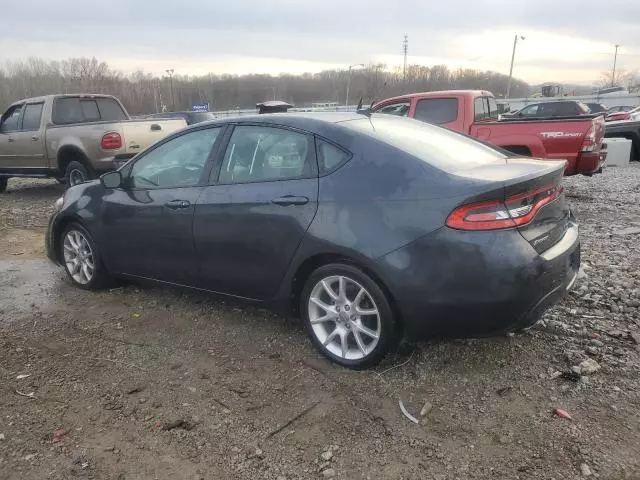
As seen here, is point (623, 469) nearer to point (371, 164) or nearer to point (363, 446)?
point (363, 446)

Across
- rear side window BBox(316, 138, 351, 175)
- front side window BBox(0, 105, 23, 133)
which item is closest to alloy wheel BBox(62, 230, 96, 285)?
rear side window BBox(316, 138, 351, 175)

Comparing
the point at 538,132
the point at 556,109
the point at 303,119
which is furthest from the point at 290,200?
the point at 556,109

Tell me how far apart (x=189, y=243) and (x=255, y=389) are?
1.29 meters

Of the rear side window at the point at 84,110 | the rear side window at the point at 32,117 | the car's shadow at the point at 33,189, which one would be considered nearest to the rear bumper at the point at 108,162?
the rear side window at the point at 84,110

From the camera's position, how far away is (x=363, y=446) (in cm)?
267

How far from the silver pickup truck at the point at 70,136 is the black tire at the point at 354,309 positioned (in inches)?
283

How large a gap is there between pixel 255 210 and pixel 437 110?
655 cm

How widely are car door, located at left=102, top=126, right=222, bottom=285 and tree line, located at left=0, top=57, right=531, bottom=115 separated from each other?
57942mm

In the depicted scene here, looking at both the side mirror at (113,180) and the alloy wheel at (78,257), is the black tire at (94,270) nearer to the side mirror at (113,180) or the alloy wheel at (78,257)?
the alloy wheel at (78,257)

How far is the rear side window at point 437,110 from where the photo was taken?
9211mm

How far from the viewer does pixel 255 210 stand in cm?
359

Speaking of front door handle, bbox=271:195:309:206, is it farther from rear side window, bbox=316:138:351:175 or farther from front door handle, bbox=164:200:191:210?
front door handle, bbox=164:200:191:210

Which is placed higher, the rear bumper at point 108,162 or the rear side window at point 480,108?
the rear side window at point 480,108

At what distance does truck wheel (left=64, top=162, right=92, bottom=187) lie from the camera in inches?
384
